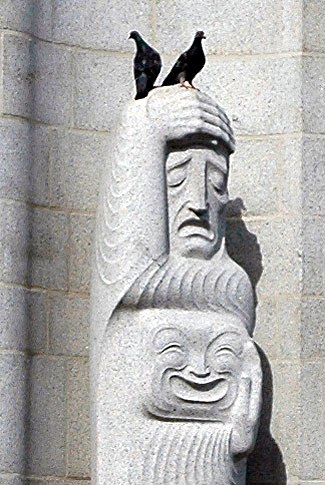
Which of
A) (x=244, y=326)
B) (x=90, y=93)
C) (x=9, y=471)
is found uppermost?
(x=90, y=93)

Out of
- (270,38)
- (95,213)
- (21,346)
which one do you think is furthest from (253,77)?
(21,346)

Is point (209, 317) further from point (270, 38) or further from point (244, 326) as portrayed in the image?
point (270, 38)

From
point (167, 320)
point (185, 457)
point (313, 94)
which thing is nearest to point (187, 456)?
point (185, 457)

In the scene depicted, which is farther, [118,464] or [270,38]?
[270,38]

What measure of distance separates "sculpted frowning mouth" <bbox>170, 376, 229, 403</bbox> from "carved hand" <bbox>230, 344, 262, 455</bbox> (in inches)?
1.7

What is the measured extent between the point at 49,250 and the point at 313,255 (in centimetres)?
63

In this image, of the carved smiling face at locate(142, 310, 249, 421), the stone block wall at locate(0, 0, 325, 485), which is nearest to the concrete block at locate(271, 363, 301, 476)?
the stone block wall at locate(0, 0, 325, 485)

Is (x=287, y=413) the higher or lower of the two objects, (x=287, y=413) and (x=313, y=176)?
the lower

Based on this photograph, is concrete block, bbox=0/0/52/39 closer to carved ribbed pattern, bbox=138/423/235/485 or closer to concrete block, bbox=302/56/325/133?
concrete block, bbox=302/56/325/133

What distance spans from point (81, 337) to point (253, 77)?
2.57 feet

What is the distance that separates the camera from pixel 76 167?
17.9ft

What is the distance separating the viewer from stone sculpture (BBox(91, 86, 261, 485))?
5000 mm

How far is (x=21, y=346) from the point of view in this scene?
5.23 metres

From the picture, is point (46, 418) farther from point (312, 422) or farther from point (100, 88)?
point (100, 88)
